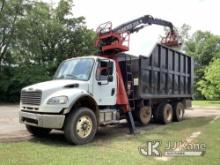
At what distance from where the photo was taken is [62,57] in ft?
121

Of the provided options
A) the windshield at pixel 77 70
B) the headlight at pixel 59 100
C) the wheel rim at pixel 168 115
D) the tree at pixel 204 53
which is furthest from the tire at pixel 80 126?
the tree at pixel 204 53

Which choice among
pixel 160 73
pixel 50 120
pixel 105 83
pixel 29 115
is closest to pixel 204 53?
pixel 160 73

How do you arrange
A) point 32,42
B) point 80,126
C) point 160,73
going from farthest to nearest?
1. point 32,42
2. point 160,73
3. point 80,126

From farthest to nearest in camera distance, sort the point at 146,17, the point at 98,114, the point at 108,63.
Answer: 1. the point at 146,17
2. the point at 108,63
3. the point at 98,114

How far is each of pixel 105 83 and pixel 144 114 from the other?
3333 mm

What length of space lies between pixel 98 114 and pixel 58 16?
3186 cm

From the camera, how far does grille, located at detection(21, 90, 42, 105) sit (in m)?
8.21

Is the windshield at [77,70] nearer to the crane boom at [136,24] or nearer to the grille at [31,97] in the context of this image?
the grille at [31,97]

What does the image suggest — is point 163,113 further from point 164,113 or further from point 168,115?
point 168,115

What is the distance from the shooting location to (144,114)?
12.2 m

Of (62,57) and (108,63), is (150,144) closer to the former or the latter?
(108,63)

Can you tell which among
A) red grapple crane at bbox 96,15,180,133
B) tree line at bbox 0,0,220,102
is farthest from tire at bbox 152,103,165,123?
tree line at bbox 0,0,220,102

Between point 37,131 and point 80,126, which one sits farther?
point 37,131

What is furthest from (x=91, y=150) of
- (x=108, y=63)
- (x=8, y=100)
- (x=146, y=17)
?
(x=8, y=100)
